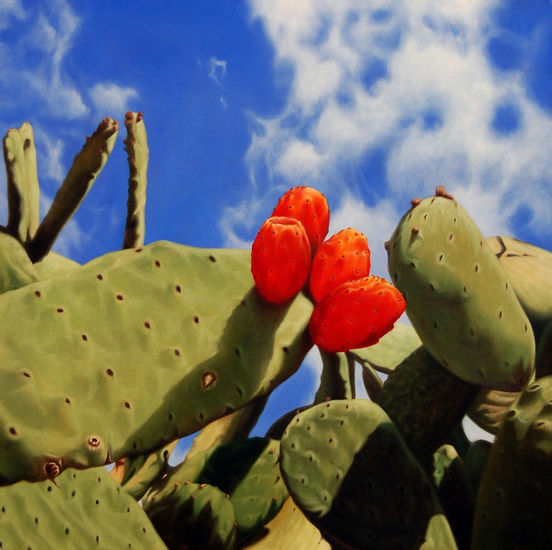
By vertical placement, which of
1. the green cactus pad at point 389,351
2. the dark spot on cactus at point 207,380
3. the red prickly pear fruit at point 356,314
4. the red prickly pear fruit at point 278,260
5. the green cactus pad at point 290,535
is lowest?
the green cactus pad at point 290,535

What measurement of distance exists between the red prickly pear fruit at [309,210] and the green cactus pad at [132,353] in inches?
7.0

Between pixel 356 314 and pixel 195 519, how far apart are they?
52 centimetres

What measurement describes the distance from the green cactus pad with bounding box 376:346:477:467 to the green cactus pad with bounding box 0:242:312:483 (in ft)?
1.03

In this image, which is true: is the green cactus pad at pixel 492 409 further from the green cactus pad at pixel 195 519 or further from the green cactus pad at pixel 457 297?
the green cactus pad at pixel 195 519

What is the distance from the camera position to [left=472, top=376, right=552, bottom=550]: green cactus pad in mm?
1358

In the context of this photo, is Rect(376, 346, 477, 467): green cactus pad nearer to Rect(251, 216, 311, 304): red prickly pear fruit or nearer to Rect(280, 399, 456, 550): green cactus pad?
Rect(280, 399, 456, 550): green cactus pad

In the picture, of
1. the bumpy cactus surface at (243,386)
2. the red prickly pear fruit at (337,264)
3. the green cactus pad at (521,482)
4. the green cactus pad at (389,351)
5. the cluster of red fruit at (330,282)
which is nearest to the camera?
the bumpy cactus surface at (243,386)

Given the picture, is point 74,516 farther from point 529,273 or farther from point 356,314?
point 529,273

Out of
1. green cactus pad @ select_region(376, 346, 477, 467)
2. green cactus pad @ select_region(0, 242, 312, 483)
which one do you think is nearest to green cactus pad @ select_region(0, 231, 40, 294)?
green cactus pad @ select_region(0, 242, 312, 483)

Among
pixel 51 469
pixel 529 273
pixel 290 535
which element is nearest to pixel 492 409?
pixel 529 273

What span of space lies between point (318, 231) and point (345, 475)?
554 mm

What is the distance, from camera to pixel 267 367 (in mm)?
1452

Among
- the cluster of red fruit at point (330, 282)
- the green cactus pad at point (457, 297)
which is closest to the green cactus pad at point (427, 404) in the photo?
the green cactus pad at point (457, 297)

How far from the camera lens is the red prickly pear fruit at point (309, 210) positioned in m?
1.71
